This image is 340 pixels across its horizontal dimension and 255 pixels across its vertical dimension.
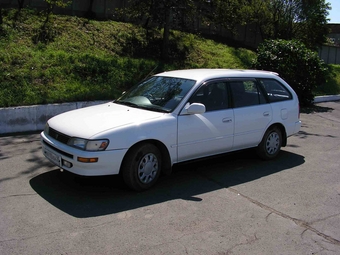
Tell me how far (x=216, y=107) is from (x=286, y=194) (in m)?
1.66

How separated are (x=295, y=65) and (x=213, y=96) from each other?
8.01 meters

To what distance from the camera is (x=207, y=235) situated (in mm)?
4293

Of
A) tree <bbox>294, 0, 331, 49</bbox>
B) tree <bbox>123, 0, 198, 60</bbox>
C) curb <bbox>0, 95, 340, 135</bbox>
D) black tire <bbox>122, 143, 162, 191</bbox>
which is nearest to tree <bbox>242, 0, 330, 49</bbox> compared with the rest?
tree <bbox>294, 0, 331, 49</bbox>

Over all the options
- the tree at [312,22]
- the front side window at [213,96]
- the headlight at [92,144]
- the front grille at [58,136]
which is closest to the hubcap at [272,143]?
the front side window at [213,96]

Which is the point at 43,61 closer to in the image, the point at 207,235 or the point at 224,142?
the point at 224,142

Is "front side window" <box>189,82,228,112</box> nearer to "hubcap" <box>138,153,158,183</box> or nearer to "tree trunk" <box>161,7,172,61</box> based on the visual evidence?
"hubcap" <box>138,153,158,183</box>

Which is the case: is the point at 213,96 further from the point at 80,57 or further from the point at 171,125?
the point at 80,57

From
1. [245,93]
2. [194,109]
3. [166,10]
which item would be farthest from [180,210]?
[166,10]

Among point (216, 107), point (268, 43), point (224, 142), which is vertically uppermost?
point (268, 43)

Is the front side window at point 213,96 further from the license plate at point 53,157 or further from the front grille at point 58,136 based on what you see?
the license plate at point 53,157

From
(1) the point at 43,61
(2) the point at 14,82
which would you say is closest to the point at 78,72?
(1) the point at 43,61

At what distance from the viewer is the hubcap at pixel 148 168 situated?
5344mm

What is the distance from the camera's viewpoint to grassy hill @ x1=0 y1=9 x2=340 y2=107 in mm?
10125

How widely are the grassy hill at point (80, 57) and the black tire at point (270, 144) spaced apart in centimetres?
489
